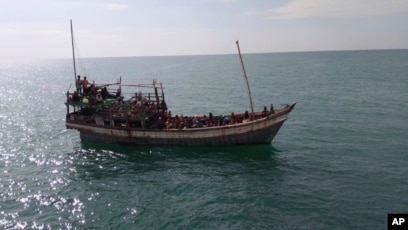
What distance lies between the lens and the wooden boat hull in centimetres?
3030

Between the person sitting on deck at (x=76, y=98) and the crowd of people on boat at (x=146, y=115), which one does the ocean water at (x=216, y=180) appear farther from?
the person sitting on deck at (x=76, y=98)

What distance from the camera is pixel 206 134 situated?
102 ft

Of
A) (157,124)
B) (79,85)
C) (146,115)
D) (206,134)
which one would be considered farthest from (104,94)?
(206,134)

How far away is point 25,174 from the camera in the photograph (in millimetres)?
28000

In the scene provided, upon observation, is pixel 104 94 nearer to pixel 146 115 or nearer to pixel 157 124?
pixel 146 115

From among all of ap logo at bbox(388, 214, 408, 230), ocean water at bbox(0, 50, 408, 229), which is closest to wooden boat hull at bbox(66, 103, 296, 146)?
ocean water at bbox(0, 50, 408, 229)

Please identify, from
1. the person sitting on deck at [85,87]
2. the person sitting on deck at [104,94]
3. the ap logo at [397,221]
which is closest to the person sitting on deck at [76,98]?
the person sitting on deck at [85,87]

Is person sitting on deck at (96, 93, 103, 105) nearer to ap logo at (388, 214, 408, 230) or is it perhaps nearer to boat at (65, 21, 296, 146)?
boat at (65, 21, 296, 146)

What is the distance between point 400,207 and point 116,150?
24.4 metres

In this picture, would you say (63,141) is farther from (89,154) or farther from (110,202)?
(110,202)

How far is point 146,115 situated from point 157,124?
141 cm

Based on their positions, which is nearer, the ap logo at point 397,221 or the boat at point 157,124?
the ap logo at point 397,221

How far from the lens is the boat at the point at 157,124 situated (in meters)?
30.6

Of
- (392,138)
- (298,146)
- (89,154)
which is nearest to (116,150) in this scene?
(89,154)
